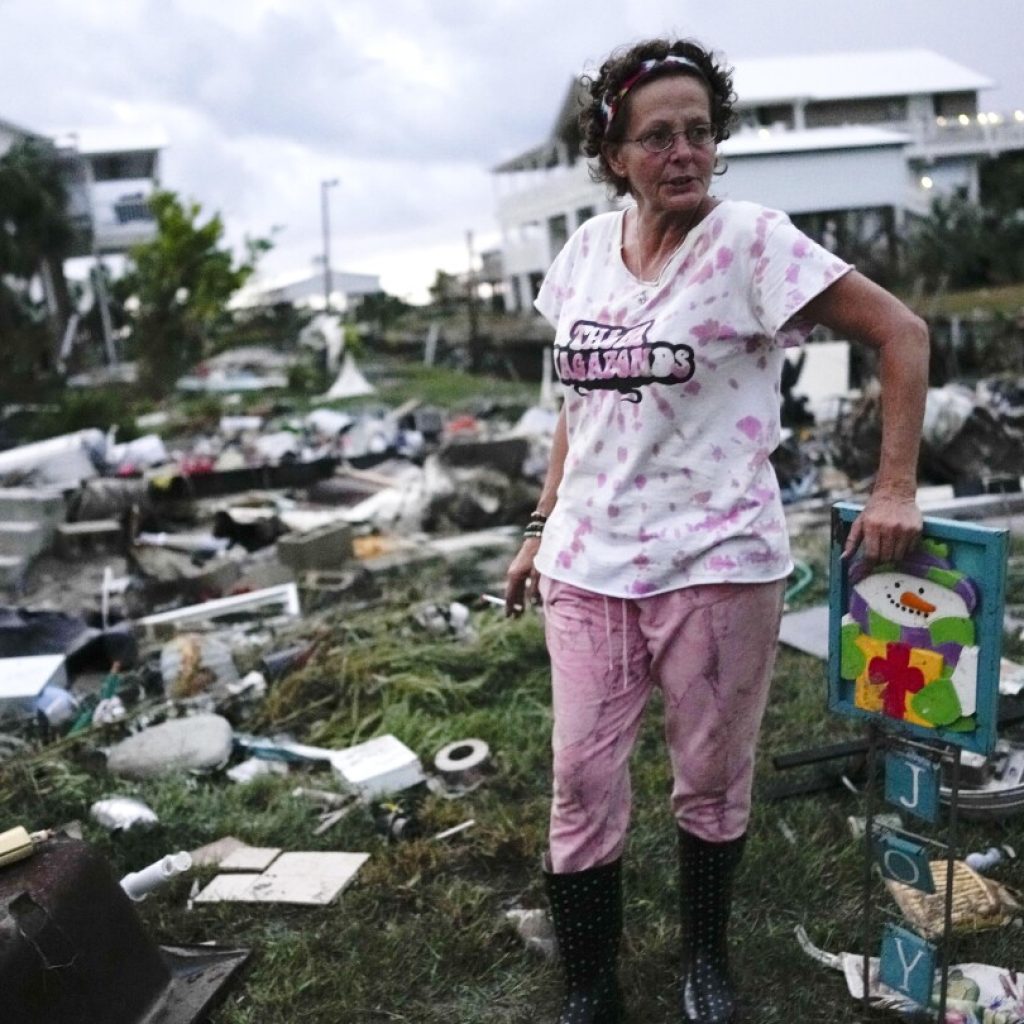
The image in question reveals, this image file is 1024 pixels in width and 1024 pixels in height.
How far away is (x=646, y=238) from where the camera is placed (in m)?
2.21

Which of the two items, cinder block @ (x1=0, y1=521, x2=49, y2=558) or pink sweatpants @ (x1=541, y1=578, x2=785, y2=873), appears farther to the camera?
cinder block @ (x1=0, y1=521, x2=49, y2=558)

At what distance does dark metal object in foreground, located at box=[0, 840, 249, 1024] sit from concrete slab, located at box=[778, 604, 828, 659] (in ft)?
9.81

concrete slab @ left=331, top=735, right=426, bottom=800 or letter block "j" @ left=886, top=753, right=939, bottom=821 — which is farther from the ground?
letter block "j" @ left=886, top=753, right=939, bottom=821

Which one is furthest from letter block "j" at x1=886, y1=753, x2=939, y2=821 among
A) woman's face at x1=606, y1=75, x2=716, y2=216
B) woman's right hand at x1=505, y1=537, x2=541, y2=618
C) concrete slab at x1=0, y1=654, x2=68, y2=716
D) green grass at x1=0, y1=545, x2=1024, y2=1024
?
concrete slab at x1=0, y1=654, x2=68, y2=716

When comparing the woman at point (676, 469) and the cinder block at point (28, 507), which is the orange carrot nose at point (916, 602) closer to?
the woman at point (676, 469)

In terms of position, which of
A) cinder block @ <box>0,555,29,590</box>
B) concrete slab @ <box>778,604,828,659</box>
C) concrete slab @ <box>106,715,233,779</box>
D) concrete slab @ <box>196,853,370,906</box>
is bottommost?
cinder block @ <box>0,555,29,590</box>

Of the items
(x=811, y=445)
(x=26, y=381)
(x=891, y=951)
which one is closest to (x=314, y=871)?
(x=891, y=951)

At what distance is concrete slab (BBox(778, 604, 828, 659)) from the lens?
4.95 meters

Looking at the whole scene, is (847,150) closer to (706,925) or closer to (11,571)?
(11,571)

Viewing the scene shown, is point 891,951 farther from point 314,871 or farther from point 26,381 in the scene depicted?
point 26,381

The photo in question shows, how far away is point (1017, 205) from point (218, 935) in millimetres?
32581

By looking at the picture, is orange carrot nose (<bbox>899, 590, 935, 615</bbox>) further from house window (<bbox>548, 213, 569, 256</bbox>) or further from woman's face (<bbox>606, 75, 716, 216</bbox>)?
house window (<bbox>548, 213, 569, 256</bbox>)

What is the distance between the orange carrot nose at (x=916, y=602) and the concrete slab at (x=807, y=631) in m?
2.85

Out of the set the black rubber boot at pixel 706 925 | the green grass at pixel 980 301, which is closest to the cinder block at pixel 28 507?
the black rubber boot at pixel 706 925
